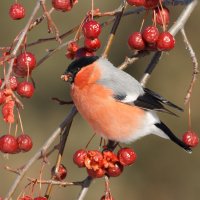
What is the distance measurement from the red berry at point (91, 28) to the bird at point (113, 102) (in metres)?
0.31

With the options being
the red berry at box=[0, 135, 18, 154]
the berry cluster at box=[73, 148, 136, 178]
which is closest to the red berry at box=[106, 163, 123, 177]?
the berry cluster at box=[73, 148, 136, 178]

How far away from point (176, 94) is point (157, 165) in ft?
2.47

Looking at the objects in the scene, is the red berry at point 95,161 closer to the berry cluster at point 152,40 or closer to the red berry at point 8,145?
the red berry at point 8,145

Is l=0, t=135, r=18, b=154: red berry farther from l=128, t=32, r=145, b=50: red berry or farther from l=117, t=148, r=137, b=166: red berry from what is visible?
l=128, t=32, r=145, b=50: red berry

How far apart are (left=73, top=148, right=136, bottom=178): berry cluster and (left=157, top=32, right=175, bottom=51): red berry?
1.27ft

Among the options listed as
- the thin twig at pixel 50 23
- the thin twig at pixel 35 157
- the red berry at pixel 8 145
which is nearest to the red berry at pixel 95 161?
the thin twig at pixel 35 157

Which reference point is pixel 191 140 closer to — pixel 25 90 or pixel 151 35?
pixel 151 35

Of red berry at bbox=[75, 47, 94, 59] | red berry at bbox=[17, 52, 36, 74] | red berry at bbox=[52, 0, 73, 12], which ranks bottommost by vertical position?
red berry at bbox=[75, 47, 94, 59]

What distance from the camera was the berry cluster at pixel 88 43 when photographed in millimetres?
2184

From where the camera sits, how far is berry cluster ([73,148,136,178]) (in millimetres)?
2246

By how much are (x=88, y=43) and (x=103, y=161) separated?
0.43 meters

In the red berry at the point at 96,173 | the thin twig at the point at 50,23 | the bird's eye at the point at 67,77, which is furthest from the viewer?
the bird's eye at the point at 67,77

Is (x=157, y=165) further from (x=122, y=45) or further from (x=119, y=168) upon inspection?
(x=119, y=168)

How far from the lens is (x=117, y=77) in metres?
2.56
